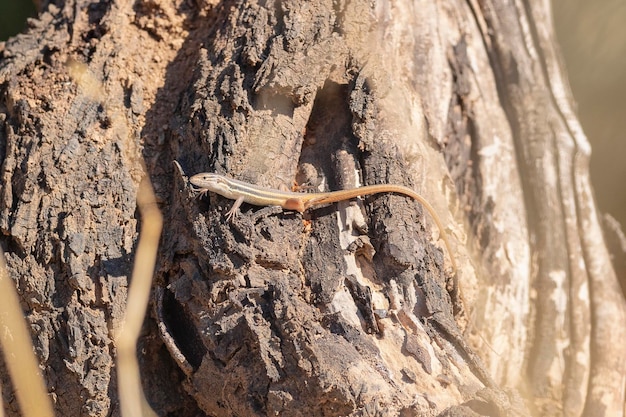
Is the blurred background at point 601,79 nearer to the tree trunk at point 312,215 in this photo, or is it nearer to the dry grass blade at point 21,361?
the tree trunk at point 312,215

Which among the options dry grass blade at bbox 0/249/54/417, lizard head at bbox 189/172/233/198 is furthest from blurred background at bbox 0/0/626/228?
dry grass blade at bbox 0/249/54/417

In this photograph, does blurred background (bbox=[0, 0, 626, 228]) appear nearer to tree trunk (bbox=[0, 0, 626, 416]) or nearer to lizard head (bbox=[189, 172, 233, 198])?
tree trunk (bbox=[0, 0, 626, 416])

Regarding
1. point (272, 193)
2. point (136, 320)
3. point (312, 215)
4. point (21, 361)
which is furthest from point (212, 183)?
point (21, 361)

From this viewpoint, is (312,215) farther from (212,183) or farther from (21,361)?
(21,361)

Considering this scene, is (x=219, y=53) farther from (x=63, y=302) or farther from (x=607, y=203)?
(x=607, y=203)

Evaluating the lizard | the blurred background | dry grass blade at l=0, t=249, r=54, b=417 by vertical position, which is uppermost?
the blurred background

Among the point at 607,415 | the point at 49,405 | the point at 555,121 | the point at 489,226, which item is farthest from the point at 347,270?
the point at 555,121

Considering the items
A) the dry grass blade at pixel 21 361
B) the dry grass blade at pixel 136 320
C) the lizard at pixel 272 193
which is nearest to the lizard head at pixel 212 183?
the lizard at pixel 272 193
